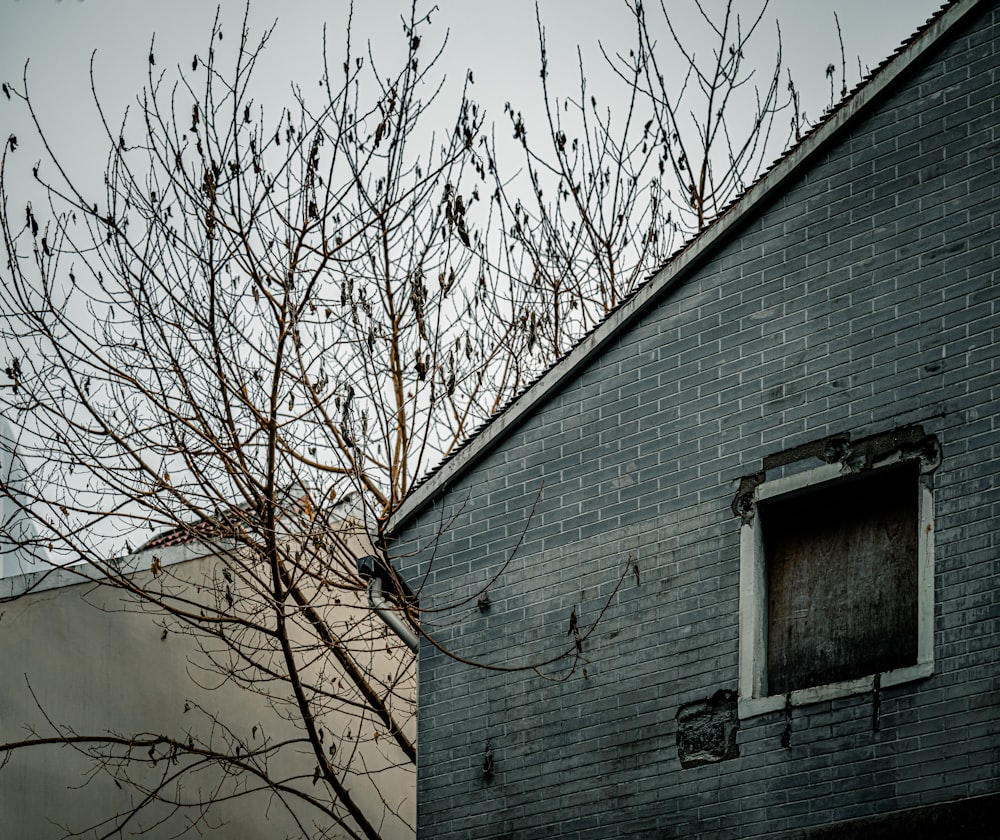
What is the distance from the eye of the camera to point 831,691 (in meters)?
9.10

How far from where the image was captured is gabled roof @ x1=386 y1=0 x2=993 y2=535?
1007 centimetres

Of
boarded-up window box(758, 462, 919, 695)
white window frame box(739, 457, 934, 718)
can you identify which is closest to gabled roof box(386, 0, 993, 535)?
white window frame box(739, 457, 934, 718)

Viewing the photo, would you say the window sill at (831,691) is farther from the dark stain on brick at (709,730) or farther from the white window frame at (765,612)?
the dark stain on brick at (709,730)

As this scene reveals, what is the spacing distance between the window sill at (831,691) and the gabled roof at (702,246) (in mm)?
3177

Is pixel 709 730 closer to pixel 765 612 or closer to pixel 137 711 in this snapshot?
pixel 765 612

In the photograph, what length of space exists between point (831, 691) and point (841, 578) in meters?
0.84

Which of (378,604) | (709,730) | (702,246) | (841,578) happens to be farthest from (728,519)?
(378,604)

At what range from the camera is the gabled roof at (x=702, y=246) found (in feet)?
33.0

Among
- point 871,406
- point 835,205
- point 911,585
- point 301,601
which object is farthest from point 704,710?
point 301,601

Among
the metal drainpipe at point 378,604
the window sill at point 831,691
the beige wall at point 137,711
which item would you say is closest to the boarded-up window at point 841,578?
the window sill at point 831,691

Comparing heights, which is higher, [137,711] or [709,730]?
[137,711]

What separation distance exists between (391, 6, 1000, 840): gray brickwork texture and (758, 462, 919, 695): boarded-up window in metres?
0.31

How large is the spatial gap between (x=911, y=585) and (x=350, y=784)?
954cm

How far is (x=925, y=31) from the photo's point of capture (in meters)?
10.0
